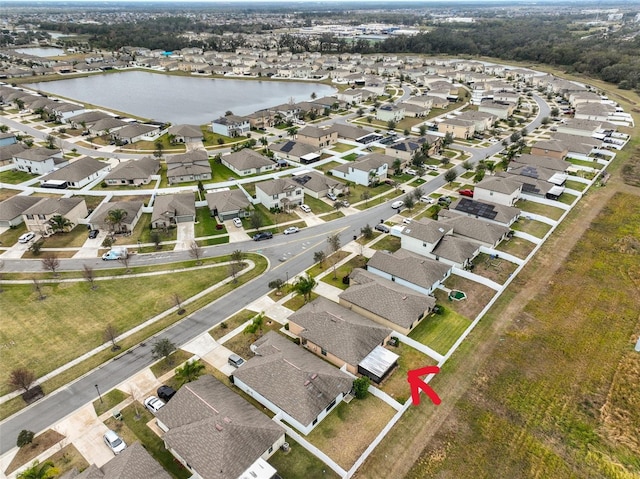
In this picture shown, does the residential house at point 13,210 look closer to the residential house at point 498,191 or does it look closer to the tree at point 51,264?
the tree at point 51,264

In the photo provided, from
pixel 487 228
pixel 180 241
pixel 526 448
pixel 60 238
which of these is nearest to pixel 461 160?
pixel 487 228

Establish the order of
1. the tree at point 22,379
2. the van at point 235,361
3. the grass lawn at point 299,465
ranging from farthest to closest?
the van at point 235,361
the tree at point 22,379
the grass lawn at point 299,465

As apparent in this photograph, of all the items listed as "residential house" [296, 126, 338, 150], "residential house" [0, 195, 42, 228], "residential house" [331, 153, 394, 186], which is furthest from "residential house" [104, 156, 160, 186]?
"residential house" [331, 153, 394, 186]

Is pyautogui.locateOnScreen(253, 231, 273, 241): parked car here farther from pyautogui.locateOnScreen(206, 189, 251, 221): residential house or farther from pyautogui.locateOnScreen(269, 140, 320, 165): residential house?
pyautogui.locateOnScreen(269, 140, 320, 165): residential house

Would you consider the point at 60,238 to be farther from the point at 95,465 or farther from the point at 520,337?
the point at 520,337

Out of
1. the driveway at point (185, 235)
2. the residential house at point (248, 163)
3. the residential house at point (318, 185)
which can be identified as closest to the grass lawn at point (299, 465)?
the driveway at point (185, 235)

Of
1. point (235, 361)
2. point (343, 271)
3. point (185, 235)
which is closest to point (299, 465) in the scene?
point (235, 361)
